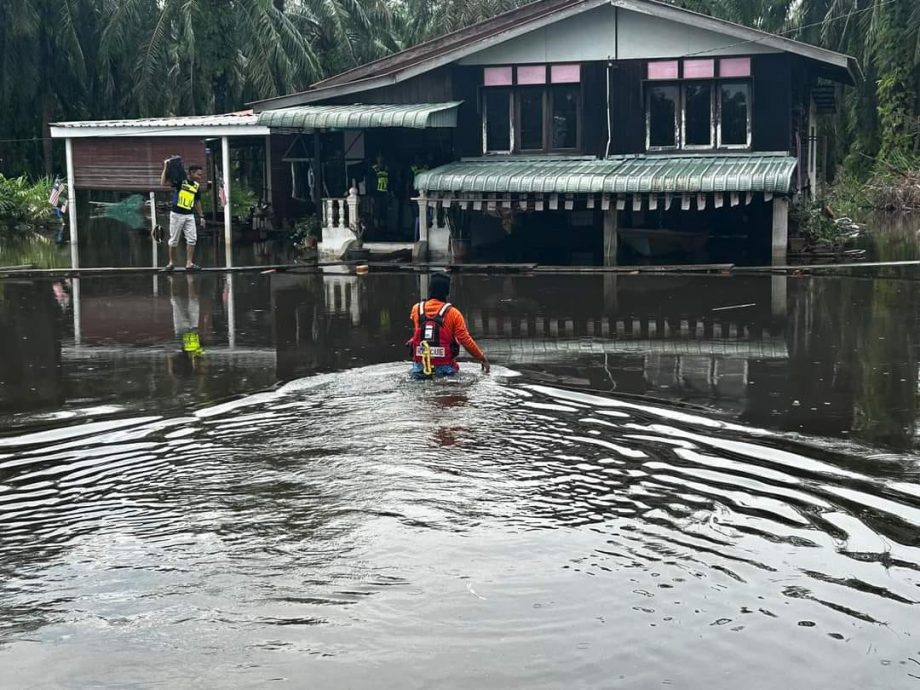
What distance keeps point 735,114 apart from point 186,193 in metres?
11.2

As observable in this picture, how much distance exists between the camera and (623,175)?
79.4 feet

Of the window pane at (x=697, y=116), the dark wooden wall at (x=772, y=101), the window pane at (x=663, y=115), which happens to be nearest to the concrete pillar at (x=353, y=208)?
the window pane at (x=663, y=115)

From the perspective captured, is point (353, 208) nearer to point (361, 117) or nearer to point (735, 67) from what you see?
point (361, 117)

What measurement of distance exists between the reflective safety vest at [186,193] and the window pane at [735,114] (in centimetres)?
1078

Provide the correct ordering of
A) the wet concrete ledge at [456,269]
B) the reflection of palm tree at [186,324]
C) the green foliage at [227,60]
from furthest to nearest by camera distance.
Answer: the green foliage at [227,60]
the wet concrete ledge at [456,269]
the reflection of palm tree at [186,324]

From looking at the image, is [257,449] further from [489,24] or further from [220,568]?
[489,24]

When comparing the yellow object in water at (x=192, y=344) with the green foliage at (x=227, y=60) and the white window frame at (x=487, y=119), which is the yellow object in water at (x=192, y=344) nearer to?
the white window frame at (x=487, y=119)

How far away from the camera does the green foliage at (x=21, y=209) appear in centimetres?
3838

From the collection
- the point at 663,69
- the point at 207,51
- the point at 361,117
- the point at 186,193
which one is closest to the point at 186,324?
the point at 186,193

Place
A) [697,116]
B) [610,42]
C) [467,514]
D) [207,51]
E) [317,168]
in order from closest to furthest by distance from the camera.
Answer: [467,514], [610,42], [697,116], [317,168], [207,51]

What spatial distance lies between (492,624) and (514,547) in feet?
3.69

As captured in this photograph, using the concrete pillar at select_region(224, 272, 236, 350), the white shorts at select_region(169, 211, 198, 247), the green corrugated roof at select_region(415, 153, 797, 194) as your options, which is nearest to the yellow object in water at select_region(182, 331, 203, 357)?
the concrete pillar at select_region(224, 272, 236, 350)

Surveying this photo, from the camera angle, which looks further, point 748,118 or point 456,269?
point 748,118

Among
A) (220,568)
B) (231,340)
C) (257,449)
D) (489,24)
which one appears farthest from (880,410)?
(489,24)
